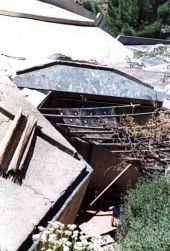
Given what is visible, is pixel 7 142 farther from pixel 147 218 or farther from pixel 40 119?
pixel 147 218

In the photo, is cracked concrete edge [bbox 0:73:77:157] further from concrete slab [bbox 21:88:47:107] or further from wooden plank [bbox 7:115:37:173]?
concrete slab [bbox 21:88:47:107]

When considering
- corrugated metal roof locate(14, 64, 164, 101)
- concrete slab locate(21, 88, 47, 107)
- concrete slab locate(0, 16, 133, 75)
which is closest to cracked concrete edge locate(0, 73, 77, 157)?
concrete slab locate(21, 88, 47, 107)

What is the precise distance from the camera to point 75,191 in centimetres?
563

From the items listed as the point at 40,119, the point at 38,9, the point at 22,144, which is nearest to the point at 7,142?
the point at 22,144

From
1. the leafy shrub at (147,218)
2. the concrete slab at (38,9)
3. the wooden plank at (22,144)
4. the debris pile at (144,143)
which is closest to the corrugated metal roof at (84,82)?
the debris pile at (144,143)

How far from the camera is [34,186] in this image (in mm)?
5438

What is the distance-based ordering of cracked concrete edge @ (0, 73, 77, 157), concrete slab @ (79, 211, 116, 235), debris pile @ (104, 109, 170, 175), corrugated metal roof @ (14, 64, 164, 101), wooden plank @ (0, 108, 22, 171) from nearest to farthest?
wooden plank @ (0, 108, 22, 171) → cracked concrete edge @ (0, 73, 77, 157) → concrete slab @ (79, 211, 116, 235) → debris pile @ (104, 109, 170, 175) → corrugated metal roof @ (14, 64, 164, 101)

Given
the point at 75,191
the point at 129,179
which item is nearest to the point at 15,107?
the point at 75,191

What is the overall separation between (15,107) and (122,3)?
80.6 feet

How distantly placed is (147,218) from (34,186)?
1357 millimetres

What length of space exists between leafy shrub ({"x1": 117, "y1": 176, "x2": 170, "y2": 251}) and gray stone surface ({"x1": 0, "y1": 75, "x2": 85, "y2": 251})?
0.83 metres

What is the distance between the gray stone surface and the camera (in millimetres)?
4789

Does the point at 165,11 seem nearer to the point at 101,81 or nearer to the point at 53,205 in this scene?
the point at 101,81

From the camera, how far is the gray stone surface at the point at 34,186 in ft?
15.7
